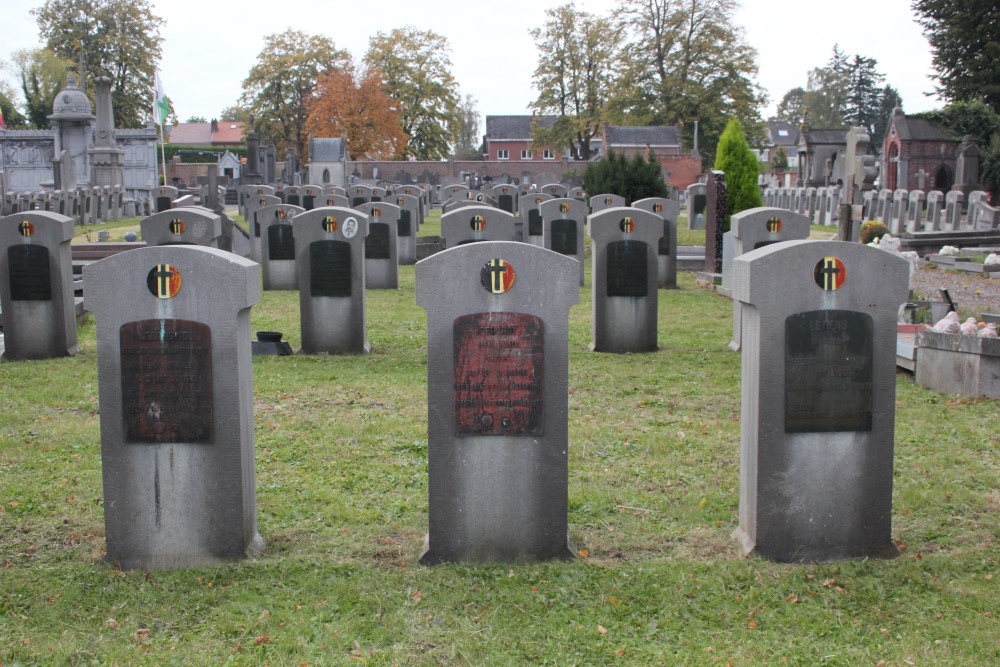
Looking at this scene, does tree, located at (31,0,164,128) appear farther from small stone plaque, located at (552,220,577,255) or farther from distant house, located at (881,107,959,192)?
small stone plaque, located at (552,220,577,255)

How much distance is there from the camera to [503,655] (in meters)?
4.15

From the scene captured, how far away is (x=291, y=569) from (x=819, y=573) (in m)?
2.61

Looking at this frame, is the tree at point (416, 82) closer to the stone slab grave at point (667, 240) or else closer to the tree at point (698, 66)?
the tree at point (698, 66)

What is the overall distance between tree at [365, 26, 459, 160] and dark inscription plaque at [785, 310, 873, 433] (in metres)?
69.3

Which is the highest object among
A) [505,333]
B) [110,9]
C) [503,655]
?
[110,9]

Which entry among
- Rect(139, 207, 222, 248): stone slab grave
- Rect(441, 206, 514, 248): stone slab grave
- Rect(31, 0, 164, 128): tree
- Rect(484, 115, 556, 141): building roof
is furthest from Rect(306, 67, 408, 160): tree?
Rect(139, 207, 222, 248): stone slab grave

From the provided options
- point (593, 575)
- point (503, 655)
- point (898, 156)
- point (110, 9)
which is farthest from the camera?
point (110, 9)

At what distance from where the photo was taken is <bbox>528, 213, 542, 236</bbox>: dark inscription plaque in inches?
760

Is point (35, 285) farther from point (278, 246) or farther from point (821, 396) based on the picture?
point (821, 396)

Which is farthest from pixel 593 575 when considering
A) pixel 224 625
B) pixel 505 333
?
pixel 224 625

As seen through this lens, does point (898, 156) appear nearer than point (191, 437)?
No

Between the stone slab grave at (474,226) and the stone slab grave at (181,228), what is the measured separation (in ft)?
10.8

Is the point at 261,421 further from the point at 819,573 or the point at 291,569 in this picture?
the point at 819,573

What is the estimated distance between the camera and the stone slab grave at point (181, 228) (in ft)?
39.1
